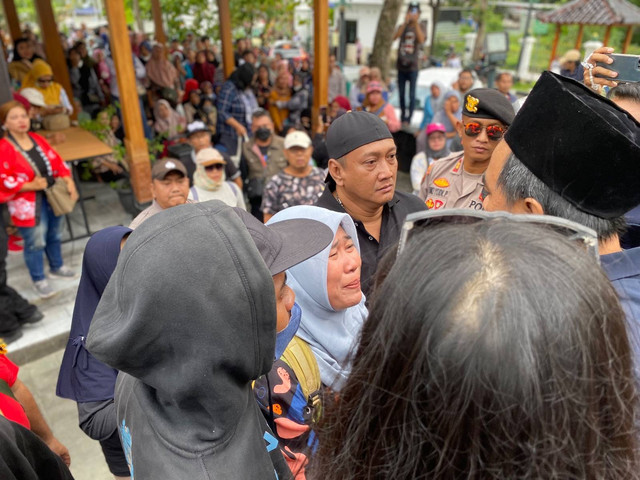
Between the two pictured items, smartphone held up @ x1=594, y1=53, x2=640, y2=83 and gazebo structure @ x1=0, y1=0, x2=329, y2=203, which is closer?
smartphone held up @ x1=594, y1=53, x2=640, y2=83

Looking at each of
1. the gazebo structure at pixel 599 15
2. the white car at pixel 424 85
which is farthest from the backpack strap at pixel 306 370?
the gazebo structure at pixel 599 15

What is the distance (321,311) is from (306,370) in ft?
1.12

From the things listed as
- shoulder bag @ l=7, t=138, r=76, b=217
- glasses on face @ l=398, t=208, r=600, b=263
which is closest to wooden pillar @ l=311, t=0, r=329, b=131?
shoulder bag @ l=7, t=138, r=76, b=217

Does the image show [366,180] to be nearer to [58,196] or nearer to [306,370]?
[306,370]

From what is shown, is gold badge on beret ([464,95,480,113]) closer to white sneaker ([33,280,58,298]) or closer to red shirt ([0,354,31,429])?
red shirt ([0,354,31,429])

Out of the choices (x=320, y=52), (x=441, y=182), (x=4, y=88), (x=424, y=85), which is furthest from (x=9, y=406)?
(x=424, y=85)

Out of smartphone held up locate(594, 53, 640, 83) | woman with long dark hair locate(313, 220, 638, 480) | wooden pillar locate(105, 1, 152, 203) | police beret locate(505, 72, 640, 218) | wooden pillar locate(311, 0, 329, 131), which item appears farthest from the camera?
wooden pillar locate(311, 0, 329, 131)

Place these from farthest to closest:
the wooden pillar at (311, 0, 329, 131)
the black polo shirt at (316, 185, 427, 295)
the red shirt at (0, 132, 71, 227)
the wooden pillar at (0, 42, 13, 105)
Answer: the wooden pillar at (311, 0, 329, 131), the wooden pillar at (0, 42, 13, 105), the red shirt at (0, 132, 71, 227), the black polo shirt at (316, 185, 427, 295)

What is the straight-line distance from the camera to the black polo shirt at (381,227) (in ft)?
7.93

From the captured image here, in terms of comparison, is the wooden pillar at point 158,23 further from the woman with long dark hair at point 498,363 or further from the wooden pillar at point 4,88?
the woman with long dark hair at point 498,363

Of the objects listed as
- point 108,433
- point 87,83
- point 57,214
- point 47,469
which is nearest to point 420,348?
point 47,469

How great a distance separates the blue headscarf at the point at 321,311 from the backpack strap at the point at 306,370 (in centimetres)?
10

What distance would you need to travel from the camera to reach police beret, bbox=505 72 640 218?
119 cm

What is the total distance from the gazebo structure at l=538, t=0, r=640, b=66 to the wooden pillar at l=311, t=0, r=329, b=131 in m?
8.53
